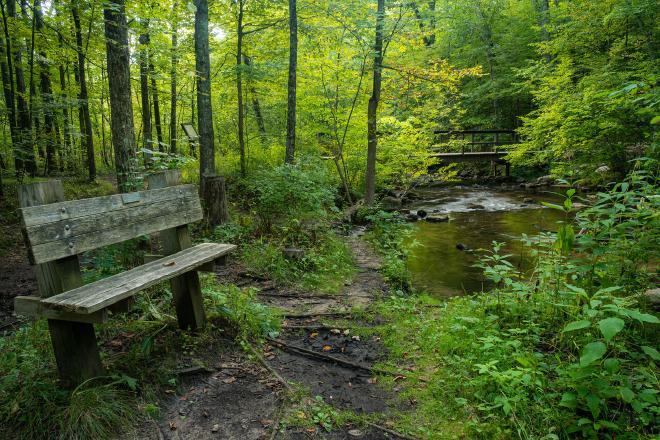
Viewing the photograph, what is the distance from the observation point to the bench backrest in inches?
93.2

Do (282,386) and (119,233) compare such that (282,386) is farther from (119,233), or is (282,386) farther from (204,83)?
(204,83)

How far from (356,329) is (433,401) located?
1.48 m

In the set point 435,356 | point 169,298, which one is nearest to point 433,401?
point 435,356

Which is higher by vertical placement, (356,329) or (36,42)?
(36,42)

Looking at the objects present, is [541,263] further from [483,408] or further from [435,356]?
[483,408]

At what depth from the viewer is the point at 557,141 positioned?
1215cm

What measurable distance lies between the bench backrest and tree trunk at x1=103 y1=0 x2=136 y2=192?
2.60m

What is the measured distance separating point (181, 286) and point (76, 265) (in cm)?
98

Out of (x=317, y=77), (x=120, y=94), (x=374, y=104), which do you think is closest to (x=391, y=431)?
(x=120, y=94)

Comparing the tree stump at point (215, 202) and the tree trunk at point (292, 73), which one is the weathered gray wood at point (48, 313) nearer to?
the tree stump at point (215, 202)

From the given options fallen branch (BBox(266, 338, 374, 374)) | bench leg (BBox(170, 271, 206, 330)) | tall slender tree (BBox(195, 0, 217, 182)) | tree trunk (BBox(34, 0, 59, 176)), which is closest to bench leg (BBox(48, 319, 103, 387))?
bench leg (BBox(170, 271, 206, 330))

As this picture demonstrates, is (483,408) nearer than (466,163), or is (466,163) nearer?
(483,408)

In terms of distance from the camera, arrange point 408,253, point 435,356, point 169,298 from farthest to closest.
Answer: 1. point 408,253
2. point 169,298
3. point 435,356

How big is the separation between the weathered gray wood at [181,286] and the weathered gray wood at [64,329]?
0.93 metres
